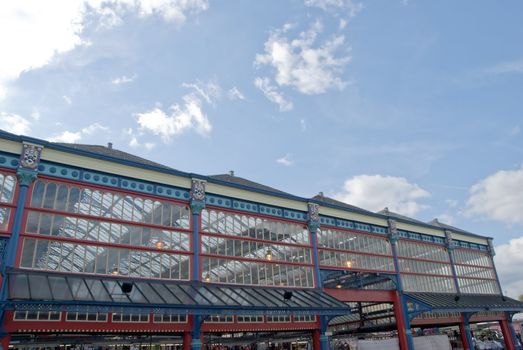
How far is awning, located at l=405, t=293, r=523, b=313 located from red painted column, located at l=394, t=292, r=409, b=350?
1.00 metres

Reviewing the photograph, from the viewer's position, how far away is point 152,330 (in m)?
25.3

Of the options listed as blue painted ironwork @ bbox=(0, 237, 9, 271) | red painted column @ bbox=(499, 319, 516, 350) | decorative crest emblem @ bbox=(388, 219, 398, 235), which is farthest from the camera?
red painted column @ bbox=(499, 319, 516, 350)

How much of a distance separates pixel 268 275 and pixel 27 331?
16260 millimetres

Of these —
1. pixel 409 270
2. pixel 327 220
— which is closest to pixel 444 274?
pixel 409 270

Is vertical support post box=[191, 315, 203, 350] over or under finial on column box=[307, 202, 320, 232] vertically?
under

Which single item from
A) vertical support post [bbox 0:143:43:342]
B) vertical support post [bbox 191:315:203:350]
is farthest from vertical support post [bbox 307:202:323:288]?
vertical support post [bbox 0:143:43:342]

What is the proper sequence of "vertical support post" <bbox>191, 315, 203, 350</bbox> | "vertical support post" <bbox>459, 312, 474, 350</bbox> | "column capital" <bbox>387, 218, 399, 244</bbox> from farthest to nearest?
"vertical support post" <bbox>459, 312, 474, 350</bbox> < "column capital" <bbox>387, 218, 399, 244</bbox> < "vertical support post" <bbox>191, 315, 203, 350</bbox>

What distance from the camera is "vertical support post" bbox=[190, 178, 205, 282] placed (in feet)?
92.6

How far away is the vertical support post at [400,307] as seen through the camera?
37.9 meters

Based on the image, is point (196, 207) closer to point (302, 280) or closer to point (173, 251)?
point (173, 251)

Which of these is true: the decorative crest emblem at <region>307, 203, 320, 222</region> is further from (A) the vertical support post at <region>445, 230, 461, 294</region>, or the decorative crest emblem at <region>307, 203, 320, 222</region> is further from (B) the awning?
(A) the vertical support post at <region>445, 230, 461, 294</region>

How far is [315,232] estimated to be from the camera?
1419 inches

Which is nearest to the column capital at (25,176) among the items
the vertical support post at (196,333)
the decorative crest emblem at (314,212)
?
the vertical support post at (196,333)

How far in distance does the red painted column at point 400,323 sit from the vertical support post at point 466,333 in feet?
36.9
